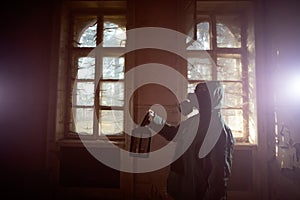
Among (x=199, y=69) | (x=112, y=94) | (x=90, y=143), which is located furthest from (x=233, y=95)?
(x=90, y=143)

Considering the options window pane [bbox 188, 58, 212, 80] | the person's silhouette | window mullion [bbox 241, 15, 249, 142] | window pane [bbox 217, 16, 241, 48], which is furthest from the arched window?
window mullion [bbox 241, 15, 249, 142]

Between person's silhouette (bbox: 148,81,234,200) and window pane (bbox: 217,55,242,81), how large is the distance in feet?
4.31

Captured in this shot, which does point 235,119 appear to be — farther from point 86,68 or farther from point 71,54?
point 71,54

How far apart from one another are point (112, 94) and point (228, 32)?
A: 1.61 metres

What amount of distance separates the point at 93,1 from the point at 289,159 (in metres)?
2.82

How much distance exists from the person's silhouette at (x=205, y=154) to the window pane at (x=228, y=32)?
1.49 meters

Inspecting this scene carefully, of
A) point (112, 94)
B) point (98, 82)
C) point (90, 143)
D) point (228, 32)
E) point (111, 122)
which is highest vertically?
point (228, 32)

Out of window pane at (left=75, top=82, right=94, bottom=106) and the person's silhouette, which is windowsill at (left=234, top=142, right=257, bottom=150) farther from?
window pane at (left=75, top=82, right=94, bottom=106)

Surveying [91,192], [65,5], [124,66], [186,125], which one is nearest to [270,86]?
[186,125]

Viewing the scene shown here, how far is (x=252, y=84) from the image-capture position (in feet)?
9.03

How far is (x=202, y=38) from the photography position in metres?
2.95

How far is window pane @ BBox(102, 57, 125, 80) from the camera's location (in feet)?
9.64

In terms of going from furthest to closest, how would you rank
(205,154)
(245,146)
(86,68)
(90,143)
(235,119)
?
(86,68) < (235,119) < (90,143) < (245,146) < (205,154)

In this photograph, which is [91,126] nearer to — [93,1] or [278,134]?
[93,1]
